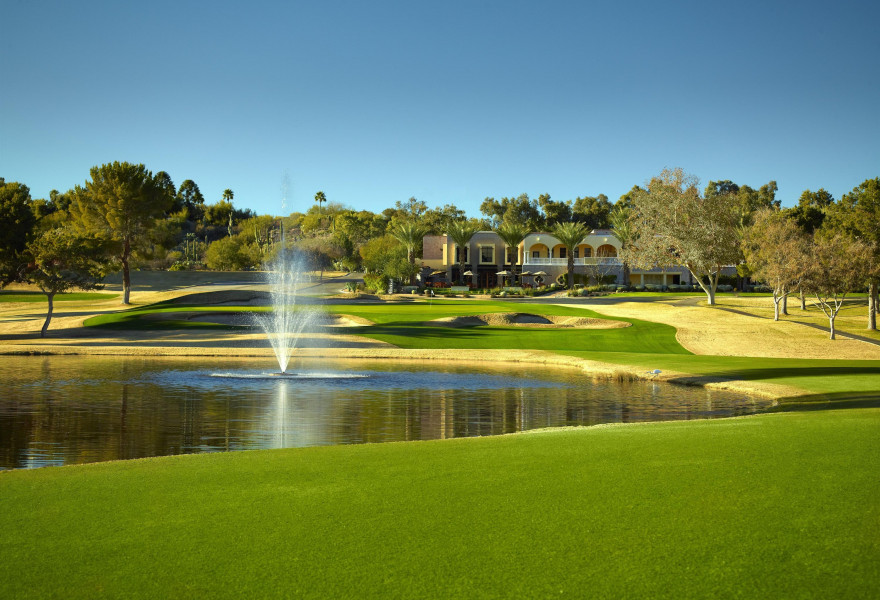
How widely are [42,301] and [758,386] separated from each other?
59.5 meters

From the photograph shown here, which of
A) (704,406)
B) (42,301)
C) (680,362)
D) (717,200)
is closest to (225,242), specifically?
(42,301)

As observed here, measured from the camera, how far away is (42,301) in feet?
205

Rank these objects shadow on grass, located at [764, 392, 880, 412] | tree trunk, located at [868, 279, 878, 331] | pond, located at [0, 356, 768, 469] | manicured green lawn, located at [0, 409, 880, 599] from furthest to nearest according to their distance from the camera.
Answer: tree trunk, located at [868, 279, 878, 331], shadow on grass, located at [764, 392, 880, 412], pond, located at [0, 356, 768, 469], manicured green lawn, located at [0, 409, 880, 599]

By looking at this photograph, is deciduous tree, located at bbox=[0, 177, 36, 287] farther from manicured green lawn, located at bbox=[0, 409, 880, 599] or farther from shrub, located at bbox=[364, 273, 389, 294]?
manicured green lawn, located at bbox=[0, 409, 880, 599]

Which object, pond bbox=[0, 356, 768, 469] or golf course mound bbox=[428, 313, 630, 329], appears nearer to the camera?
pond bbox=[0, 356, 768, 469]

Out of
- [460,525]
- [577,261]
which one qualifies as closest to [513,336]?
[460,525]

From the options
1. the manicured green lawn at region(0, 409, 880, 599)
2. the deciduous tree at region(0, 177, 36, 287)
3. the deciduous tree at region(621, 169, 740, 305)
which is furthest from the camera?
the deciduous tree at region(0, 177, 36, 287)

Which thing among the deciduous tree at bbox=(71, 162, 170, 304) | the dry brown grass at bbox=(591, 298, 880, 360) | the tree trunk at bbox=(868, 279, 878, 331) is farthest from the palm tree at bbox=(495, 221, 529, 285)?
the tree trunk at bbox=(868, 279, 878, 331)

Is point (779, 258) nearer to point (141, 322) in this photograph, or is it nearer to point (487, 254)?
point (141, 322)

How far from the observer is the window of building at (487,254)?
102688 millimetres

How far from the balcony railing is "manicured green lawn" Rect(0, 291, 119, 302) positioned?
5088cm

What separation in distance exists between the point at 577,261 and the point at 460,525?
301ft

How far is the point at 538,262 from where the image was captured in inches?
3821

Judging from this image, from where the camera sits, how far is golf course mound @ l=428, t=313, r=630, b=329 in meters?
42.3
